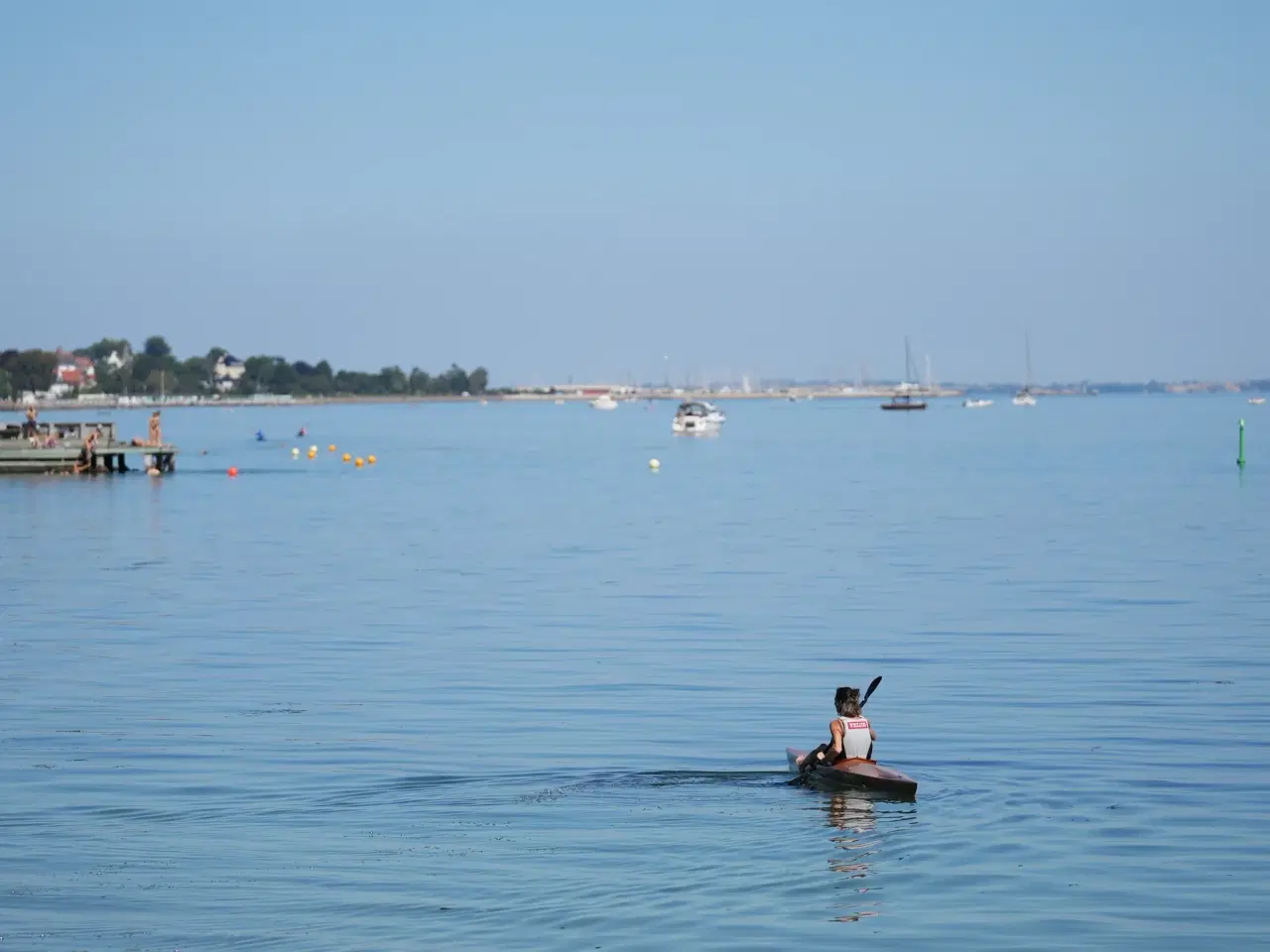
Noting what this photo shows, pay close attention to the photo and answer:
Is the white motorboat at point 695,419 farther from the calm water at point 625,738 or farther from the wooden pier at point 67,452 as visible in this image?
the calm water at point 625,738

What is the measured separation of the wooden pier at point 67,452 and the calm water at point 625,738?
3625cm

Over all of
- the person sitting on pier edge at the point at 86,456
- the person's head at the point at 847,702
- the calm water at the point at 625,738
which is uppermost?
the person sitting on pier edge at the point at 86,456

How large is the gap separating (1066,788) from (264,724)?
10.7 m

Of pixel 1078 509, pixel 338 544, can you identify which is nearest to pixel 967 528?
pixel 1078 509

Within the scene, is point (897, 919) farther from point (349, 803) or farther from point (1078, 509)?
point (1078, 509)

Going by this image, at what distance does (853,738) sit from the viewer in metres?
20.5

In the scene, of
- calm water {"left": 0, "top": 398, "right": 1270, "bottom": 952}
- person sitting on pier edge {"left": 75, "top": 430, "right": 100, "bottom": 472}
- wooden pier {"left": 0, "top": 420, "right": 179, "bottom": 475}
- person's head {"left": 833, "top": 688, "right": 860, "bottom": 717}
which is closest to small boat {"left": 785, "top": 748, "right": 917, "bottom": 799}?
calm water {"left": 0, "top": 398, "right": 1270, "bottom": 952}

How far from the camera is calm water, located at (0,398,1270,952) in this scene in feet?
53.3

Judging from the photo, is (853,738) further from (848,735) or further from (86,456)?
(86,456)

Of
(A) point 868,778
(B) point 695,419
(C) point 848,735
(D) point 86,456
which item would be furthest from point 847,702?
(B) point 695,419

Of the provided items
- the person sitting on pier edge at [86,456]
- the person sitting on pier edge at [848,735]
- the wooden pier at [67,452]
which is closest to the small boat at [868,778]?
the person sitting on pier edge at [848,735]

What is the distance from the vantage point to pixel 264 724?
25.1 meters

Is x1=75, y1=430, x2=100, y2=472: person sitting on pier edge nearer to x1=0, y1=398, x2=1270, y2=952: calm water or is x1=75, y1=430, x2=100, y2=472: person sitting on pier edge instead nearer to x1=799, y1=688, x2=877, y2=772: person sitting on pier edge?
x1=0, y1=398, x2=1270, y2=952: calm water

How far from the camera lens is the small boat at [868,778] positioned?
20188 mm
